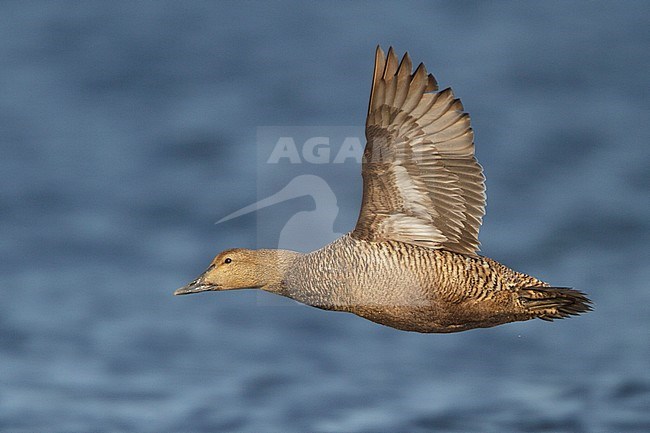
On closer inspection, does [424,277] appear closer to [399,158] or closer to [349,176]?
[399,158]

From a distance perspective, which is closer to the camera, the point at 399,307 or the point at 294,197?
the point at 399,307

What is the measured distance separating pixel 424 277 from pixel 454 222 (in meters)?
0.47

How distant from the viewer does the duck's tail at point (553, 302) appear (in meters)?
9.84

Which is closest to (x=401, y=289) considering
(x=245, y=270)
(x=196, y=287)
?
(x=245, y=270)

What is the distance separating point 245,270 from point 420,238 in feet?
4.46

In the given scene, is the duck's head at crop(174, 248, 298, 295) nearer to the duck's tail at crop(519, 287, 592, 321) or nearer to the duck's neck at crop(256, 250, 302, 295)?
the duck's neck at crop(256, 250, 302, 295)

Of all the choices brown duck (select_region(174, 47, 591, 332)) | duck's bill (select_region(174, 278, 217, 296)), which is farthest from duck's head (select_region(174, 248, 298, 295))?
brown duck (select_region(174, 47, 591, 332))

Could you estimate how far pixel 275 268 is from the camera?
10484 mm

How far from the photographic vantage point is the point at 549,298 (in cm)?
991

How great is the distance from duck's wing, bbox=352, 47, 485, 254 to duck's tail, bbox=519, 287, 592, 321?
0.50 m

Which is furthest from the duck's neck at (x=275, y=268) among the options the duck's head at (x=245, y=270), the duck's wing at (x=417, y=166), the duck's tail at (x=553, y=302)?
the duck's tail at (x=553, y=302)

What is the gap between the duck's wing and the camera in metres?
9.73

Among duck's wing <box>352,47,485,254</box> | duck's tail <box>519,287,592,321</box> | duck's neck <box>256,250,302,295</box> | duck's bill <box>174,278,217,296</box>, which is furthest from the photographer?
duck's bill <box>174,278,217,296</box>

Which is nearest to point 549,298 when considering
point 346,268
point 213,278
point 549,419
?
point 346,268
